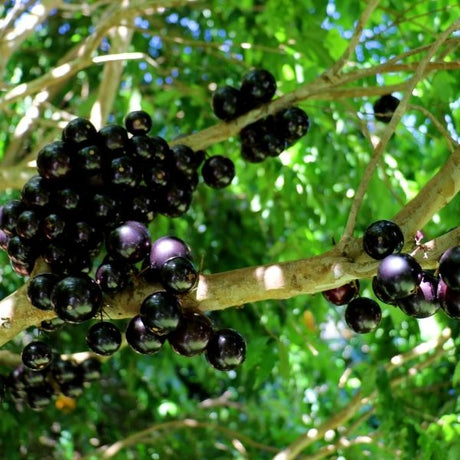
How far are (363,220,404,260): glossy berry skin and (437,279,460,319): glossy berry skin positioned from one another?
5.4 inches

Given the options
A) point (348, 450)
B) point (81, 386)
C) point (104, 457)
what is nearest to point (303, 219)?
point (348, 450)

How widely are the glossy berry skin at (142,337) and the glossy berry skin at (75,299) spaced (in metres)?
0.13

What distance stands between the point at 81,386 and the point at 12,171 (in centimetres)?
93

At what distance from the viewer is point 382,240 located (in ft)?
4.83

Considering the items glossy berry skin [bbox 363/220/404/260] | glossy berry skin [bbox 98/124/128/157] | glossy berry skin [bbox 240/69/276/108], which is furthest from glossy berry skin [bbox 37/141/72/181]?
glossy berry skin [bbox 363/220/404/260]

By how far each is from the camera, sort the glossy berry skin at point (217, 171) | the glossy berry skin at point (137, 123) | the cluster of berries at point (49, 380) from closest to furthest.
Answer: the glossy berry skin at point (137, 123)
the glossy berry skin at point (217, 171)
the cluster of berries at point (49, 380)

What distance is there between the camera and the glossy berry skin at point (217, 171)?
243 cm

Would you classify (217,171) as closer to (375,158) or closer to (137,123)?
(137,123)

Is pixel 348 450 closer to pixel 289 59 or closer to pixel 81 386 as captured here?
pixel 81 386

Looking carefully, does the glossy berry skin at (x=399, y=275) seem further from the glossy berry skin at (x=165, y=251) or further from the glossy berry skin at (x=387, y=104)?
the glossy berry skin at (x=387, y=104)

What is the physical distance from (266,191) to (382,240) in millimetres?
1882

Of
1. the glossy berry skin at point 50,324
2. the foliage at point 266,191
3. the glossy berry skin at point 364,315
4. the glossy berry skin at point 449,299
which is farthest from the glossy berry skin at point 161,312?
the foliage at point 266,191

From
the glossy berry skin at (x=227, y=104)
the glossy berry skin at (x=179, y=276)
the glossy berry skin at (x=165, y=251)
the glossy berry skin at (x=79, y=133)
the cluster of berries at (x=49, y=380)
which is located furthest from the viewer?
the cluster of berries at (x=49, y=380)

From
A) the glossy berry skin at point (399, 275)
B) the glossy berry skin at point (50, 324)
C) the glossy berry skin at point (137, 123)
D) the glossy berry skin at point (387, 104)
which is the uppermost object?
the glossy berry skin at point (399, 275)
